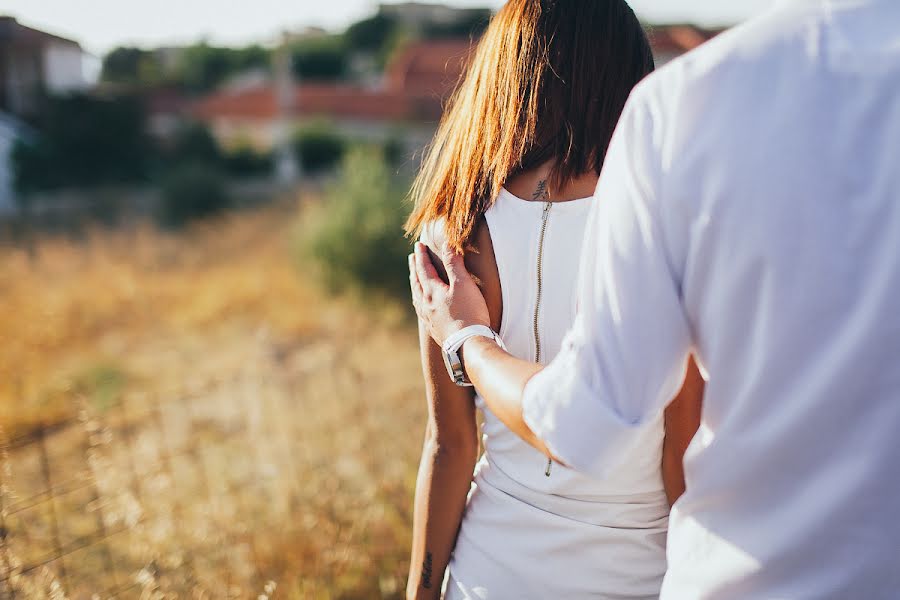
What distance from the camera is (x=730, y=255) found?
80cm

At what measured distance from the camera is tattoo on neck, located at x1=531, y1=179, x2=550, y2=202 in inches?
50.1

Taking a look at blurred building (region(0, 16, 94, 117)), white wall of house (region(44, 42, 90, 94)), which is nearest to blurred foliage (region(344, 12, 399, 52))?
blurred building (region(0, 16, 94, 117))

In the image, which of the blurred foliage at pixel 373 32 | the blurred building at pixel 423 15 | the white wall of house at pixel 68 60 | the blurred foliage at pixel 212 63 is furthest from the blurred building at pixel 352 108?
the white wall of house at pixel 68 60

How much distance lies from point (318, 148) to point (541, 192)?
3019 cm

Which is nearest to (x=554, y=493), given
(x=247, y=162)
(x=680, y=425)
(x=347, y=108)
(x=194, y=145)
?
(x=680, y=425)

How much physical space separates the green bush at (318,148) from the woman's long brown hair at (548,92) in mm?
29369

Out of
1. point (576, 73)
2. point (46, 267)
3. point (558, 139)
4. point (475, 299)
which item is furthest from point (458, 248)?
point (46, 267)

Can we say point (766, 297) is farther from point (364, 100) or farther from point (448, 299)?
point (364, 100)

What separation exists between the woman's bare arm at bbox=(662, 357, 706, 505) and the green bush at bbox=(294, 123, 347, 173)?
97.2 feet

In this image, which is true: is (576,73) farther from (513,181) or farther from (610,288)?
(610,288)

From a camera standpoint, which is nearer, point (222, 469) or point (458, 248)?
point (458, 248)

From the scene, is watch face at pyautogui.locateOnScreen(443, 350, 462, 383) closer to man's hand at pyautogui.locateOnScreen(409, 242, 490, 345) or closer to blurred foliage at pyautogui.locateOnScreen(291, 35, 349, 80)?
man's hand at pyautogui.locateOnScreen(409, 242, 490, 345)

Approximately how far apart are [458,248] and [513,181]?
16 cm

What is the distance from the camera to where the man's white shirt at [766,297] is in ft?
2.50
